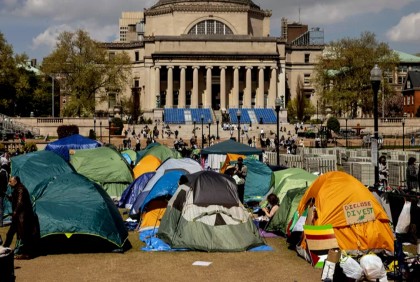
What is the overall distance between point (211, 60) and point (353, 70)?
82.6ft

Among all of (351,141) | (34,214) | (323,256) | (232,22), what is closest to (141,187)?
(34,214)

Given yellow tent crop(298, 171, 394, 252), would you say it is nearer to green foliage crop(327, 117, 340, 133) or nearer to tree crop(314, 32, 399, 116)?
green foliage crop(327, 117, 340, 133)

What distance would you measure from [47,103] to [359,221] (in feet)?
308

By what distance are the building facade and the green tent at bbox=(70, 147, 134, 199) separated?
209 feet

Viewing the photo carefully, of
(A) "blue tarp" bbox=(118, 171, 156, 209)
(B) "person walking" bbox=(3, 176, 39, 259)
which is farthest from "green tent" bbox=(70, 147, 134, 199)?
(B) "person walking" bbox=(3, 176, 39, 259)

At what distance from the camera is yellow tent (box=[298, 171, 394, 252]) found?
51.0 feet

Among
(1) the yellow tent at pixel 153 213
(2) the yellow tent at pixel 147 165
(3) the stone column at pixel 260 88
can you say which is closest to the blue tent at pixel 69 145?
(2) the yellow tent at pixel 147 165

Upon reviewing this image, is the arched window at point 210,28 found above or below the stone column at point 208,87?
above

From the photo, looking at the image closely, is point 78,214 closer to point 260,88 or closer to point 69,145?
point 69,145

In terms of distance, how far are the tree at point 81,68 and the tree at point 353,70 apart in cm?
2879

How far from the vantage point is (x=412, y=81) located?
Result: 4173 inches

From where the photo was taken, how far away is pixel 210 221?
55.4ft

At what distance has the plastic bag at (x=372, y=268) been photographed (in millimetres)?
12539

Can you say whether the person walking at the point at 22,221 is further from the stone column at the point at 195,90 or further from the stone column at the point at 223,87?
the stone column at the point at 195,90
